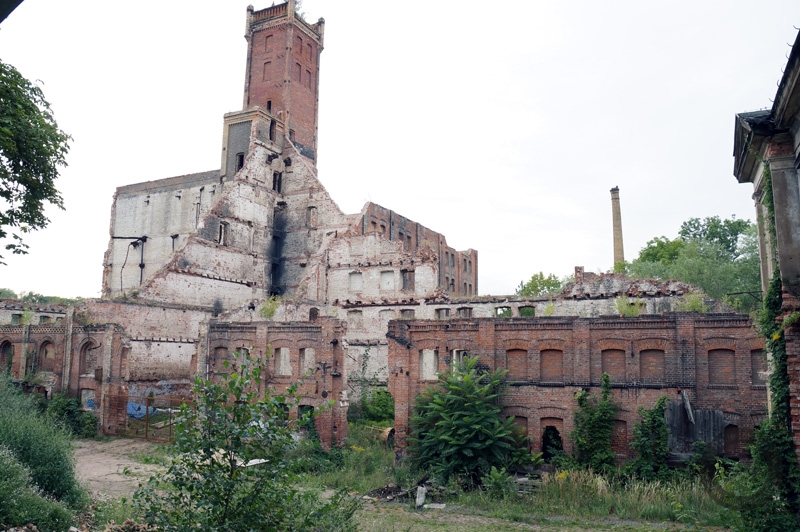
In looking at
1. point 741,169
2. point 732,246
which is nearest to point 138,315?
point 741,169

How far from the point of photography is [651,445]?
1930 centimetres

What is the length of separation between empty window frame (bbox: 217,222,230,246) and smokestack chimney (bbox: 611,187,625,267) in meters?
28.2

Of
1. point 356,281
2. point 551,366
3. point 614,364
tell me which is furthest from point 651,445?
point 356,281

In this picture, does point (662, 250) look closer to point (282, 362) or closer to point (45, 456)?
point (282, 362)

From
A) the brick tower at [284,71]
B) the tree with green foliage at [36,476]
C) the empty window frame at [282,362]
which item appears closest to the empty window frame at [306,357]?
the empty window frame at [282,362]

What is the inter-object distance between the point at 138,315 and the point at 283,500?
2759 centimetres

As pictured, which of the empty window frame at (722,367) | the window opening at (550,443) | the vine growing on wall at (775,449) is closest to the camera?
the vine growing on wall at (775,449)

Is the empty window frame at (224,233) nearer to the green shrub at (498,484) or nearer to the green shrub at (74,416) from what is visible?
the green shrub at (74,416)

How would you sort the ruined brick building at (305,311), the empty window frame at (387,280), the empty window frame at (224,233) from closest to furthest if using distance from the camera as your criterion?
the ruined brick building at (305,311) → the empty window frame at (387,280) → the empty window frame at (224,233)

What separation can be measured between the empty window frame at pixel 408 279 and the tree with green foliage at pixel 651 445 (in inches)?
670

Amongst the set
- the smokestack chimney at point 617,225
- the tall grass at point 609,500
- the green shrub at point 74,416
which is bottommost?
the tall grass at point 609,500

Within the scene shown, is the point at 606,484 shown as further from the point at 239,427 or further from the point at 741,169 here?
the point at 239,427

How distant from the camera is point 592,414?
20219mm

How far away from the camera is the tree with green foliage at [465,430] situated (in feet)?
65.9
